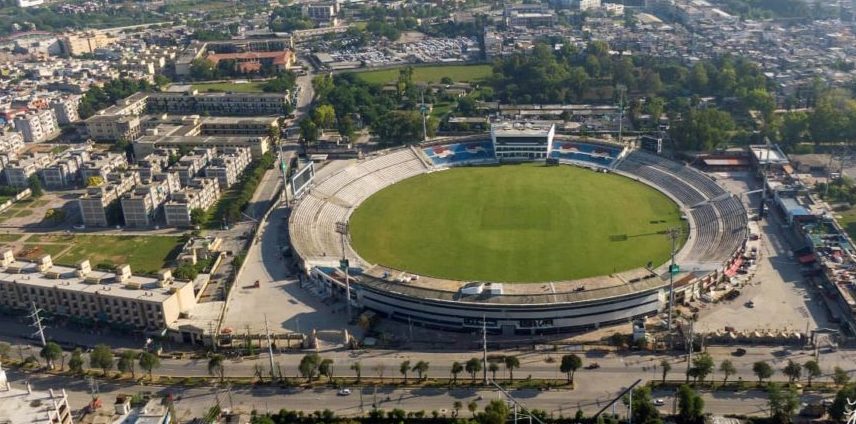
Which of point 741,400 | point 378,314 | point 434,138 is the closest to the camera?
point 741,400

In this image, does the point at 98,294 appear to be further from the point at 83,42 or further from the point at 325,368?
the point at 83,42

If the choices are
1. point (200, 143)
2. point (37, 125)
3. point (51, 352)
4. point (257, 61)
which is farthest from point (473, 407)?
point (257, 61)

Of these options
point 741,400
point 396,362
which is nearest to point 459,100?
point 396,362

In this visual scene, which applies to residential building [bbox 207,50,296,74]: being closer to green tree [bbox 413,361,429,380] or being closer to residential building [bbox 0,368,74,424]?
green tree [bbox 413,361,429,380]

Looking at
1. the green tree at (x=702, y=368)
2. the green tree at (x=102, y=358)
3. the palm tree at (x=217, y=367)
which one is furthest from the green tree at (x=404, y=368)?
the green tree at (x=102, y=358)

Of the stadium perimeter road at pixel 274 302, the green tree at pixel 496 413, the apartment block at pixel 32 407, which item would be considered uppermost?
the apartment block at pixel 32 407

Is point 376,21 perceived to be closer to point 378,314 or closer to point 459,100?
point 459,100

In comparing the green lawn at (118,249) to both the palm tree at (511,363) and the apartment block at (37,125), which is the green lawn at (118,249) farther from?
the apartment block at (37,125)
